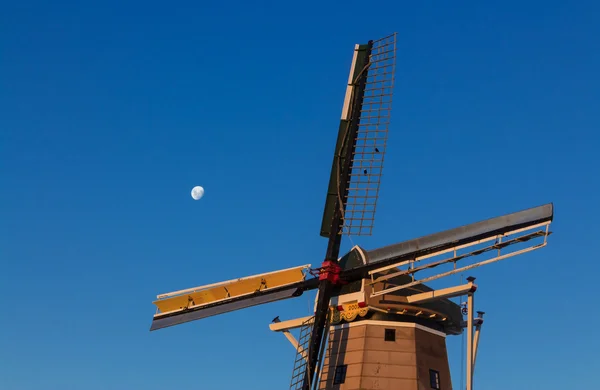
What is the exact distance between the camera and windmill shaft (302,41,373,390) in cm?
2511

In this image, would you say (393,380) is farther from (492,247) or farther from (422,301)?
(492,247)

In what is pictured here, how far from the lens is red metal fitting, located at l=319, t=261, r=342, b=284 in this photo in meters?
25.4

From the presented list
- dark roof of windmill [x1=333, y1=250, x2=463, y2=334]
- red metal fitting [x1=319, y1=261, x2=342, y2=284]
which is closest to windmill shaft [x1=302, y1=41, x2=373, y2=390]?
red metal fitting [x1=319, y1=261, x2=342, y2=284]

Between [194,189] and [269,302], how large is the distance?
15375mm

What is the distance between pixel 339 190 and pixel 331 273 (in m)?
2.91

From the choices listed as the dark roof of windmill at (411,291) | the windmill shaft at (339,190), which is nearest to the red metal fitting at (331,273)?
the windmill shaft at (339,190)

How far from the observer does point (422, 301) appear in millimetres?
24500

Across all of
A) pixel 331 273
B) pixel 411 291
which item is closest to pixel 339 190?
pixel 331 273

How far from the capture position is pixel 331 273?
1002 inches

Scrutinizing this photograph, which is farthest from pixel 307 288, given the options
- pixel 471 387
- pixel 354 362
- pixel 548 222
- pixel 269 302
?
pixel 548 222

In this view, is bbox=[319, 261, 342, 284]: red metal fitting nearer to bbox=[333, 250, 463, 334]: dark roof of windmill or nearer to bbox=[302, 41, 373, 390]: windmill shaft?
bbox=[302, 41, 373, 390]: windmill shaft

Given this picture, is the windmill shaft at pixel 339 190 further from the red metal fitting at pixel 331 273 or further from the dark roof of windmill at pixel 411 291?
the dark roof of windmill at pixel 411 291

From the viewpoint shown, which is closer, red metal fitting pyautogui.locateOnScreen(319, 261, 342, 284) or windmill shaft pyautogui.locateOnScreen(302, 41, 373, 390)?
windmill shaft pyautogui.locateOnScreen(302, 41, 373, 390)

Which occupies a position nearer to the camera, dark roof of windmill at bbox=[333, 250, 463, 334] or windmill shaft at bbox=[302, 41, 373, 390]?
windmill shaft at bbox=[302, 41, 373, 390]
